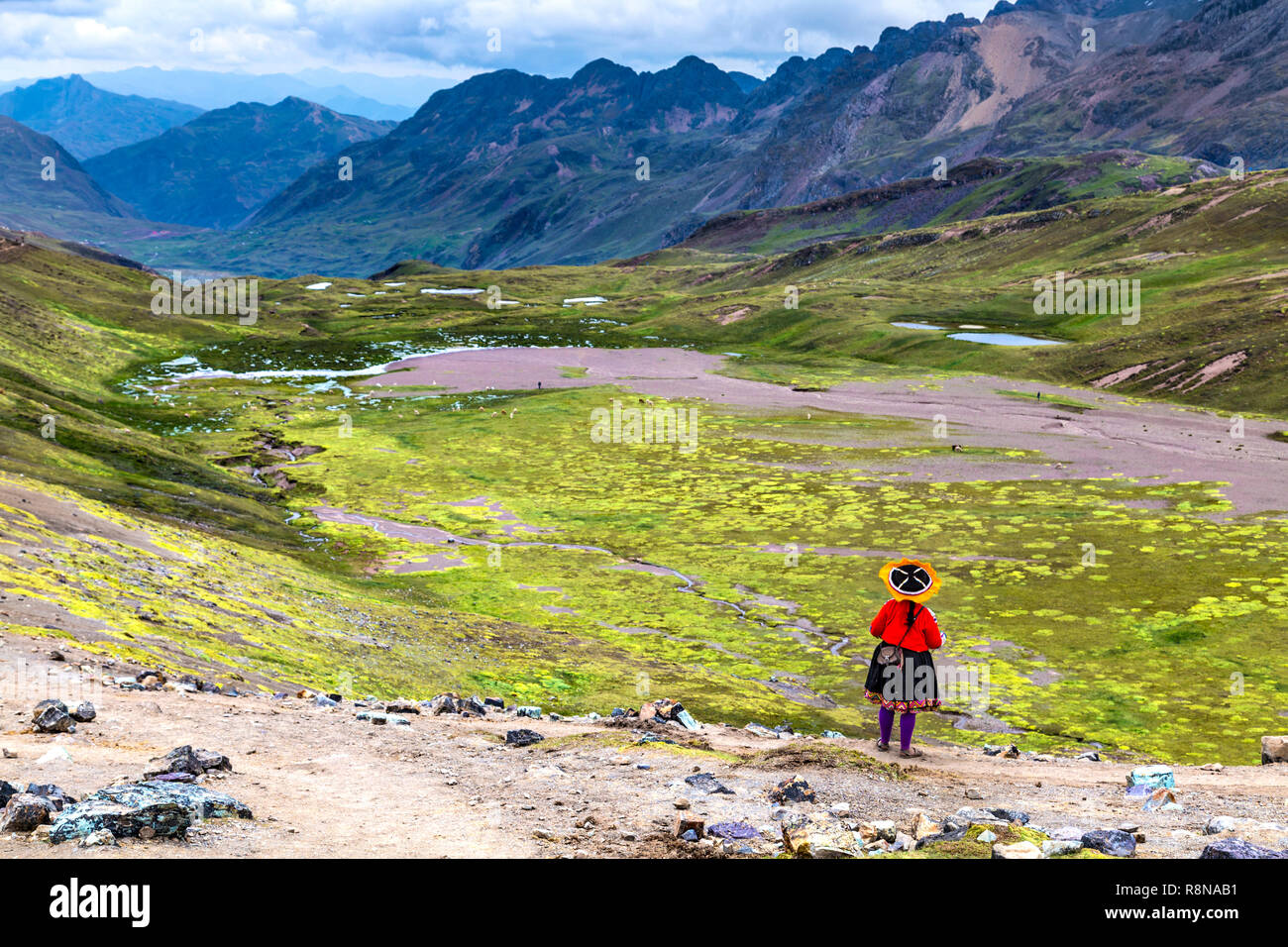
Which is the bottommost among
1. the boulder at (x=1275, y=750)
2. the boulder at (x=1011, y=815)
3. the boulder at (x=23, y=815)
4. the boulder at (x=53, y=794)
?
the boulder at (x=1275, y=750)

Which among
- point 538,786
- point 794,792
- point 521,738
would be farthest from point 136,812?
point 521,738

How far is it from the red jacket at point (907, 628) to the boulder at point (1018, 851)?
8.29 m

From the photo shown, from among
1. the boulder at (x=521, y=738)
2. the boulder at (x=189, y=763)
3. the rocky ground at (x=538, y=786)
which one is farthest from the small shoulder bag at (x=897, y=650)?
the boulder at (x=189, y=763)

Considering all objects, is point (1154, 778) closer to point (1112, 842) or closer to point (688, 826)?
point (1112, 842)

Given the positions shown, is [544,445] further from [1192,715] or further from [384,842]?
[384,842]

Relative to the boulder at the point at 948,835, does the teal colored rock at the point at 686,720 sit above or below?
below

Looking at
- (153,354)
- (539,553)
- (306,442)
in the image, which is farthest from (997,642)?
(153,354)

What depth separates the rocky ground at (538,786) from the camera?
567 inches

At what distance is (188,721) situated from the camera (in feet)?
71.0

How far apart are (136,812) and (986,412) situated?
414 feet

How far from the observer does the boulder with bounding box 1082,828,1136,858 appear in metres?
14.1

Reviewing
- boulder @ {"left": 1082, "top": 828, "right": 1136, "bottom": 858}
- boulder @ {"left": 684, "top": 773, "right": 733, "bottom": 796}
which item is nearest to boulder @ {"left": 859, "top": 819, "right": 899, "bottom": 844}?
boulder @ {"left": 1082, "top": 828, "right": 1136, "bottom": 858}

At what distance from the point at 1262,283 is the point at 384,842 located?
18579cm

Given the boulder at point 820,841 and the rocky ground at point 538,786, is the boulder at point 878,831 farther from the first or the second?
the boulder at point 820,841
